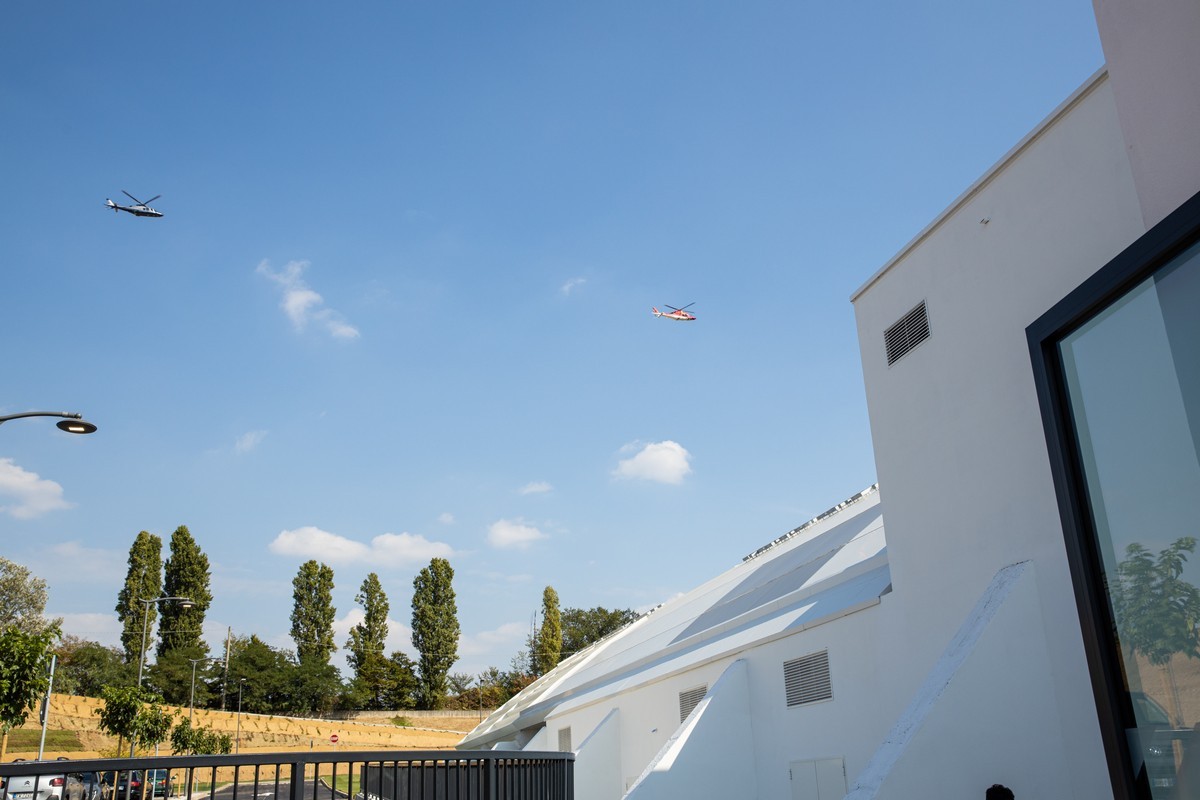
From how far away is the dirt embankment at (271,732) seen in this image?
5166 cm

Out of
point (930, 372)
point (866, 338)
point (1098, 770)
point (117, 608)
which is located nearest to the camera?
point (1098, 770)

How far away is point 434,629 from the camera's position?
76250mm

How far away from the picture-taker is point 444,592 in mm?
78000

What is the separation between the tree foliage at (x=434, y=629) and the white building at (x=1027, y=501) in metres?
63.4

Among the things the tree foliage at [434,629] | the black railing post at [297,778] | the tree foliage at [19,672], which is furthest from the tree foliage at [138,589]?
the black railing post at [297,778]

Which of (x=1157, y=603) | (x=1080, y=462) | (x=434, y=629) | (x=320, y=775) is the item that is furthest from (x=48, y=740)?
(x=1157, y=603)

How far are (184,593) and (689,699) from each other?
63.6 m

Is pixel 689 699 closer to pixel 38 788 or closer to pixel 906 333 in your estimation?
pixel 906 333

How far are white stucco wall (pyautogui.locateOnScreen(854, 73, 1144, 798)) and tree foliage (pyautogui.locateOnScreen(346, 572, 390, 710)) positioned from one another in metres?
68.2

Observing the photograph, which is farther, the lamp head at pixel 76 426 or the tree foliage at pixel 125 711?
the tree foliage at pixel 125 711

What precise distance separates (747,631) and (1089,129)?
11600 millimetres

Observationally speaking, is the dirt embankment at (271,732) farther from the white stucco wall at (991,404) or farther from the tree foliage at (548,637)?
the white stucco wall at (991,404)

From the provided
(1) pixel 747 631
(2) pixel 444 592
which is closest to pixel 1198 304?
(1) pixel 747 631

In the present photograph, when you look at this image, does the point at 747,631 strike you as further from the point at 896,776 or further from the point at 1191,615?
the point at 1191,615
